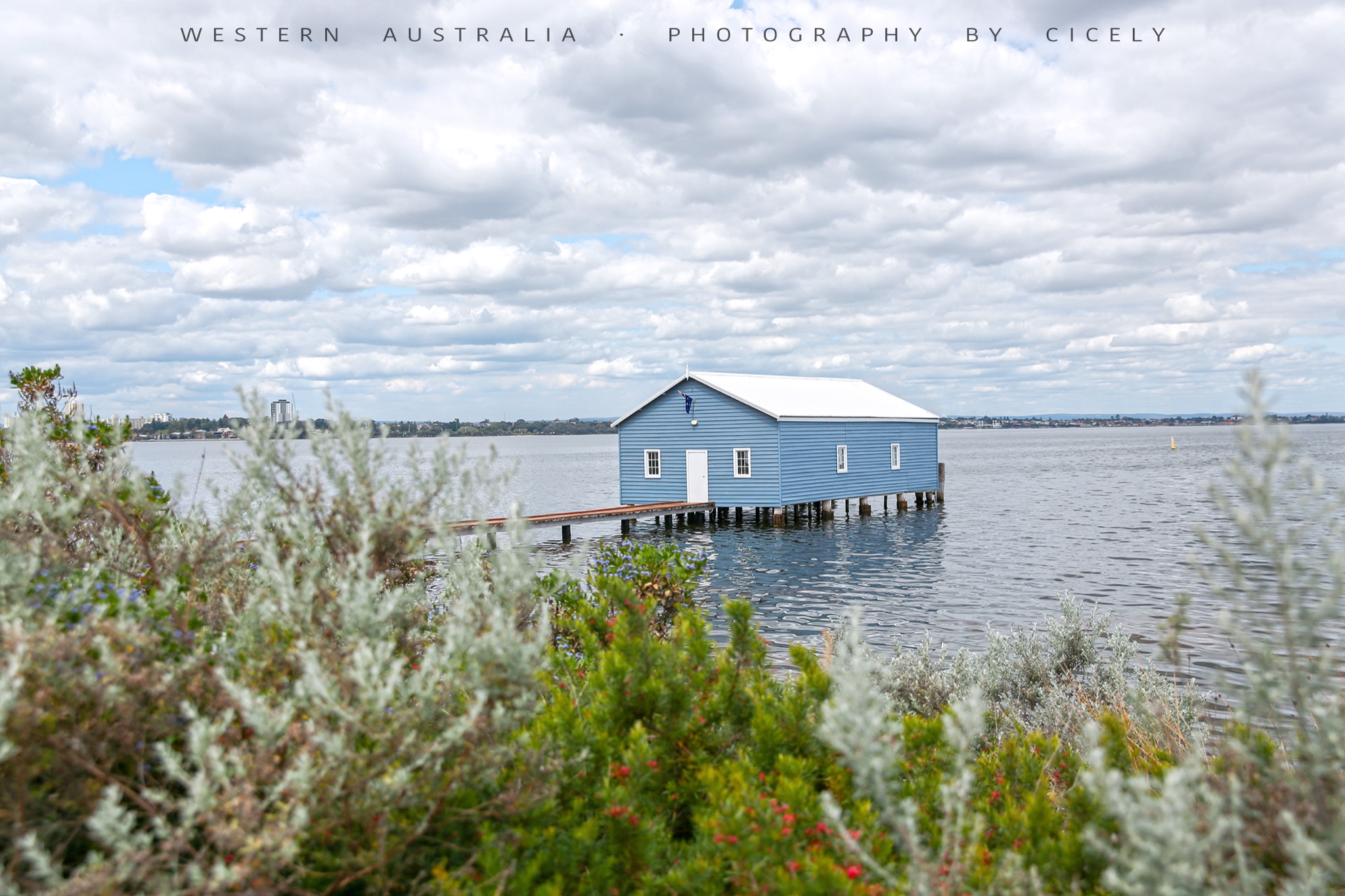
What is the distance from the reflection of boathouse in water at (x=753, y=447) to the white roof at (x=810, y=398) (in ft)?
0.24

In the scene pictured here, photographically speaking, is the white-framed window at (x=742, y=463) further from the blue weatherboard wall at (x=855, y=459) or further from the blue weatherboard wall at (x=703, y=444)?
the blue weatherboard wall at (x=855, y=459)

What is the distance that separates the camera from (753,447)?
1384 inches

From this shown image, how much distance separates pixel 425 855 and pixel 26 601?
2100mm

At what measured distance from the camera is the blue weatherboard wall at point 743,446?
34844mm

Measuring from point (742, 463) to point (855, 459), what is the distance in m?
6.53

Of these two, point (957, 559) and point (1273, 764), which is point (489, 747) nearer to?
point (1273, 764)

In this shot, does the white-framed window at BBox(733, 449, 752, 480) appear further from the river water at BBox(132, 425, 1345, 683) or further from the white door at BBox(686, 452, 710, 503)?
the river water at BBox(132, 425, 1345, 683)

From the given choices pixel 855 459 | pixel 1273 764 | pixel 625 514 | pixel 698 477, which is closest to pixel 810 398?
pixel 855 459

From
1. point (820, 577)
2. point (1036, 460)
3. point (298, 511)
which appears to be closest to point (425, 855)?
point (298, 511)

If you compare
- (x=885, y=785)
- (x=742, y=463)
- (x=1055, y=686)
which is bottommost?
(x=1055, y=686)

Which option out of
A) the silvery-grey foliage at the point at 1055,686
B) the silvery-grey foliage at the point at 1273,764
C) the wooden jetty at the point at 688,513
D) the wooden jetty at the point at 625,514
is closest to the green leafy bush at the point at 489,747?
the silvery-grey foliage at the point at 1273,764

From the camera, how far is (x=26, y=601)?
383 cm

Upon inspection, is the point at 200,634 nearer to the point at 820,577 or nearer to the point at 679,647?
the point at 679,647

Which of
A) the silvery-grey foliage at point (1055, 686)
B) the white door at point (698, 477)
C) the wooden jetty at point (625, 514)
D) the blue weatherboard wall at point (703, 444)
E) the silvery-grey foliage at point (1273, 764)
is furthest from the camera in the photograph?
the white door at point (698, 477)
